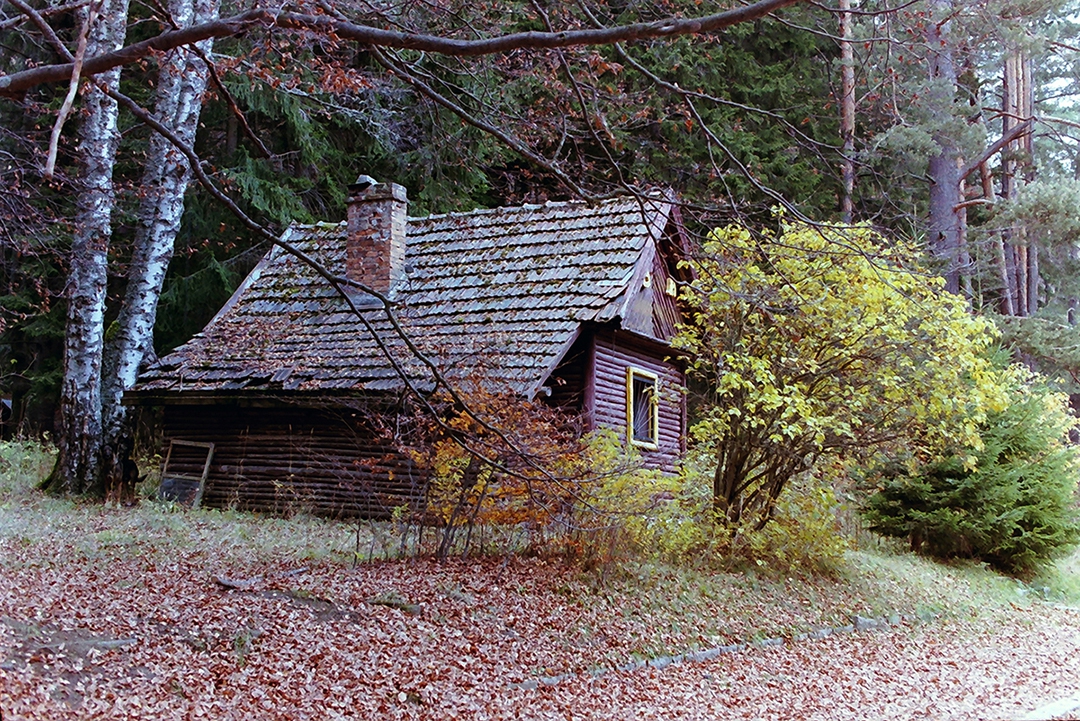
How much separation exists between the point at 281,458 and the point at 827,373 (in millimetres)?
9407

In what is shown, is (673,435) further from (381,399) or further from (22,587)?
(22,587)

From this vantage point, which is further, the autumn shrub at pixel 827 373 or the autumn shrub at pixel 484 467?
the autumn shrub at pixel 827 373

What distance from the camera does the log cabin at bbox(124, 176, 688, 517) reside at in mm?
15570

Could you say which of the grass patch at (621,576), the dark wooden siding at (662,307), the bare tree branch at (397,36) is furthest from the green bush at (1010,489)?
the bare tree branch at (397,36)

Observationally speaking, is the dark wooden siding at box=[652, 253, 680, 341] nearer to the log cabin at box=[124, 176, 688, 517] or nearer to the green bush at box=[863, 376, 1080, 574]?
the log cabin at box=[124, 176, 688, 517]

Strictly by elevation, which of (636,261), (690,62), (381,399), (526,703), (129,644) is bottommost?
(526,703)

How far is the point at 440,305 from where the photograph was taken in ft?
56.0

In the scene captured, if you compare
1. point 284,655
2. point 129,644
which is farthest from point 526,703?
point 129,644

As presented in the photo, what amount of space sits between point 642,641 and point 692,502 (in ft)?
13.3

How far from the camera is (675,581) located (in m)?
11.5

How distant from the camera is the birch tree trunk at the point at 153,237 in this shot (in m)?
15.8

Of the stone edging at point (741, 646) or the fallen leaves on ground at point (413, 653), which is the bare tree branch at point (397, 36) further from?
the stone edging at point (741, 646)

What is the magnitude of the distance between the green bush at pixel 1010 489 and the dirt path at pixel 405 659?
5.45 metres

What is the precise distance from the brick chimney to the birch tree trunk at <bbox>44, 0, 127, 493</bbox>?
4132mm
